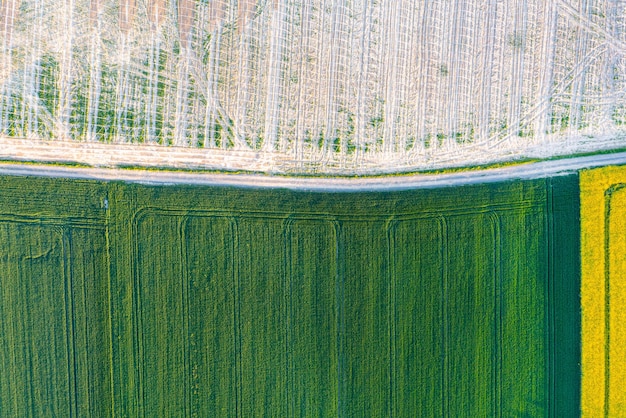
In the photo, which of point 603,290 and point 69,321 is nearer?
point 69,321

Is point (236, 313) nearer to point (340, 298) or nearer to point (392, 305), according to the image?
point (340, 298)

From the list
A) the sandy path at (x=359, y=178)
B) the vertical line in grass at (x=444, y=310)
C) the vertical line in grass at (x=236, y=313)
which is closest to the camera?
the sandy path at (x=359, y=178)

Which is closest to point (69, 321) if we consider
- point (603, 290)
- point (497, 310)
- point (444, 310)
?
point (444, 310)

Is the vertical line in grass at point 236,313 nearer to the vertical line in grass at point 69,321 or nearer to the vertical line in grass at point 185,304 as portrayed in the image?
the vertical line in grass at point 185,304

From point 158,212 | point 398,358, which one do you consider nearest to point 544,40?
point 398,358

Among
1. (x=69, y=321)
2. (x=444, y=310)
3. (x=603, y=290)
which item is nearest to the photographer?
(x=69, y=321)

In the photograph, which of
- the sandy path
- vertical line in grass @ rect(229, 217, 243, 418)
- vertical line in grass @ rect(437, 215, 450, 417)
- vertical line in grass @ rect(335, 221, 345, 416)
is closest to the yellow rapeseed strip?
the sandy path

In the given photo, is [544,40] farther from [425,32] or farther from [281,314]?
[281,314]

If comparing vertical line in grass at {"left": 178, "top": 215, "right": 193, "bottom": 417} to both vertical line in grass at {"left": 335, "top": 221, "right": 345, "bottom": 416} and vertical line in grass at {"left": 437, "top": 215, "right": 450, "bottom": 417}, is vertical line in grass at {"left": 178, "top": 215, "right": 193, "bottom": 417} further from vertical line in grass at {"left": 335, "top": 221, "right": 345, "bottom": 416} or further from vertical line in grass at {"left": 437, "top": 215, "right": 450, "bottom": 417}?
vertical line in grass at {"left": 437, "top": 215, "right": 450, "bottom": 417}

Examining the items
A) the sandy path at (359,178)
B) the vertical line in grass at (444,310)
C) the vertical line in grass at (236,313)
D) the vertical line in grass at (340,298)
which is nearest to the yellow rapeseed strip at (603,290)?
the sandy path at (359,178)
